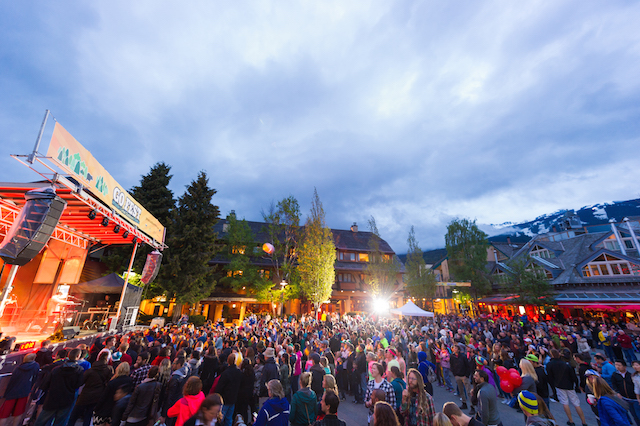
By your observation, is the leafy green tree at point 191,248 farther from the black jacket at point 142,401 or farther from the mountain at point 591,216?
the mountain at point 591,216

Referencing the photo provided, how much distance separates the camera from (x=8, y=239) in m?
8.31

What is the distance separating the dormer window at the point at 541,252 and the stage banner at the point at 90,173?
41.6 metres

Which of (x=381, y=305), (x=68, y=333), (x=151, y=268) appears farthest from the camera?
(x=381, y=305)

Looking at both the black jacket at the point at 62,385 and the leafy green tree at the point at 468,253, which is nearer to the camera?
the black jacket at the point at 62,385

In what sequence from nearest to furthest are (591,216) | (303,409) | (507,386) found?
(303,409), (507,386), (591,216)

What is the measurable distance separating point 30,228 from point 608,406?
15.5 m

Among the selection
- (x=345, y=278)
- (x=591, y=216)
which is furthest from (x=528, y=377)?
(x=591, y=216)

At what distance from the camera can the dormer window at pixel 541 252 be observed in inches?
1211

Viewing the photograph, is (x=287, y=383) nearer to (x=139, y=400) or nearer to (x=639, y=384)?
(x=139, y=400)

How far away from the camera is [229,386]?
214 inches

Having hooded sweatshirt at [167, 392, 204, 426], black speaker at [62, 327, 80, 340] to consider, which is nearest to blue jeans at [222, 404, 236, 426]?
hooded sweatshirt at [167, 392, 204, 426]

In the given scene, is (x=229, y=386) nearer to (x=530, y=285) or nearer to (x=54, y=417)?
(x=54, y=417)

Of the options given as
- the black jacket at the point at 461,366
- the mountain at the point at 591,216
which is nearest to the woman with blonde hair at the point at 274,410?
the black jacket at the point at 461,366

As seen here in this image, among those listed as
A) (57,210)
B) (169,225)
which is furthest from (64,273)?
(57,210)
